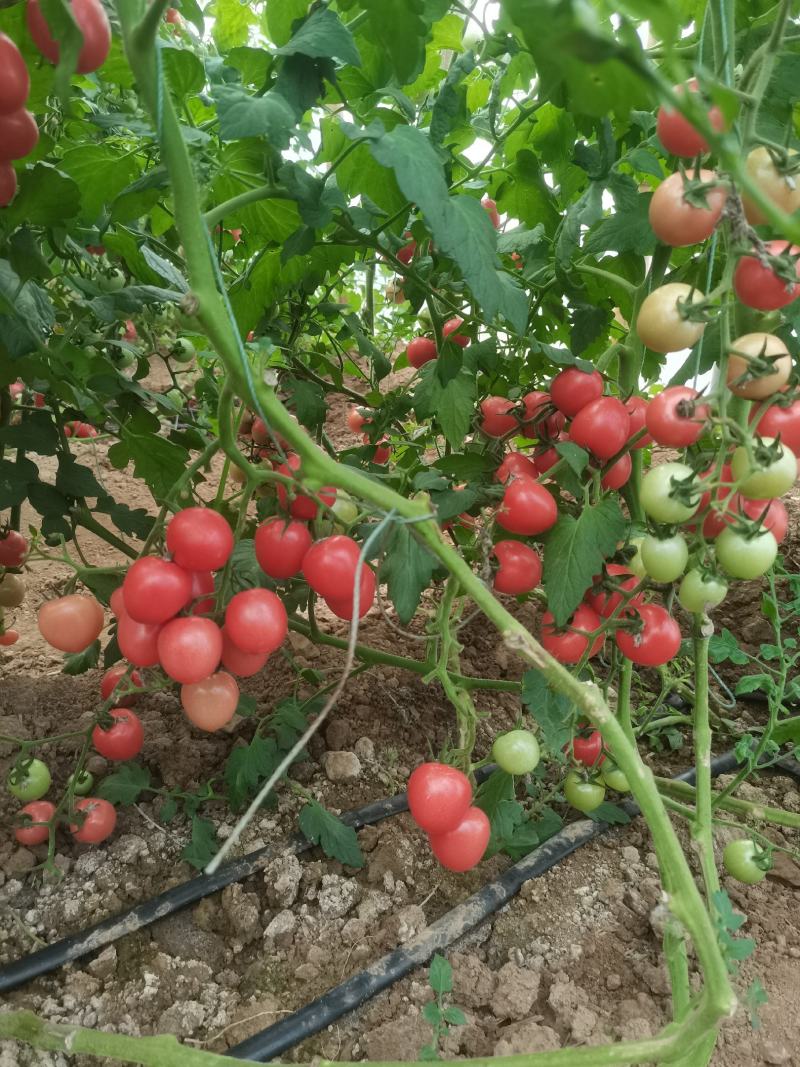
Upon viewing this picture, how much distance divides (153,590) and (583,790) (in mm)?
725

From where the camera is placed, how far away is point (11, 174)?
738mm

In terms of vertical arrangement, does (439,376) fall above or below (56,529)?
above

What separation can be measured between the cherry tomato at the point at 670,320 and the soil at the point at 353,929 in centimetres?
51

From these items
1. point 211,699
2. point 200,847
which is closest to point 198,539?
point 211,699

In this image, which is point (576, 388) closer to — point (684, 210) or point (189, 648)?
point (684, 210)

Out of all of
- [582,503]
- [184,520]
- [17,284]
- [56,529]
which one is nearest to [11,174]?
[17,284]

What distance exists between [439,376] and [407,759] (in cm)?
71

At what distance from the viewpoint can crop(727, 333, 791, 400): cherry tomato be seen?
633 millimetres

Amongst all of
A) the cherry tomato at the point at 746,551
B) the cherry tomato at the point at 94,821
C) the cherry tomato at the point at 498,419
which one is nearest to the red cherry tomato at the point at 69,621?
the cherry tomato at the point at 94,821

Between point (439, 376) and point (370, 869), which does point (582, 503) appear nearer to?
point (439, 376)

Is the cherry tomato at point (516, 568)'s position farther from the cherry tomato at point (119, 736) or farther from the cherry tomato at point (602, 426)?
the cherry tomato at point (119, 736)

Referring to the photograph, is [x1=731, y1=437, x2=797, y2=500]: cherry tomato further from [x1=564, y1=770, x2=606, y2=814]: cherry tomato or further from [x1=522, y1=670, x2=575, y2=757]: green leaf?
[x1=564, y1=770, x2=606, y2=814]: cherry tomato

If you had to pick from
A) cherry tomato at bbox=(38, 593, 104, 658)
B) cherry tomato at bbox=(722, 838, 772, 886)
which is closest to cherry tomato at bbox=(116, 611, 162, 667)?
cherry tomato at bbox=(38, 593, 104, 658)

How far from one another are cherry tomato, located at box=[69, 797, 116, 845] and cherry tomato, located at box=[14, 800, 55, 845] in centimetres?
4
